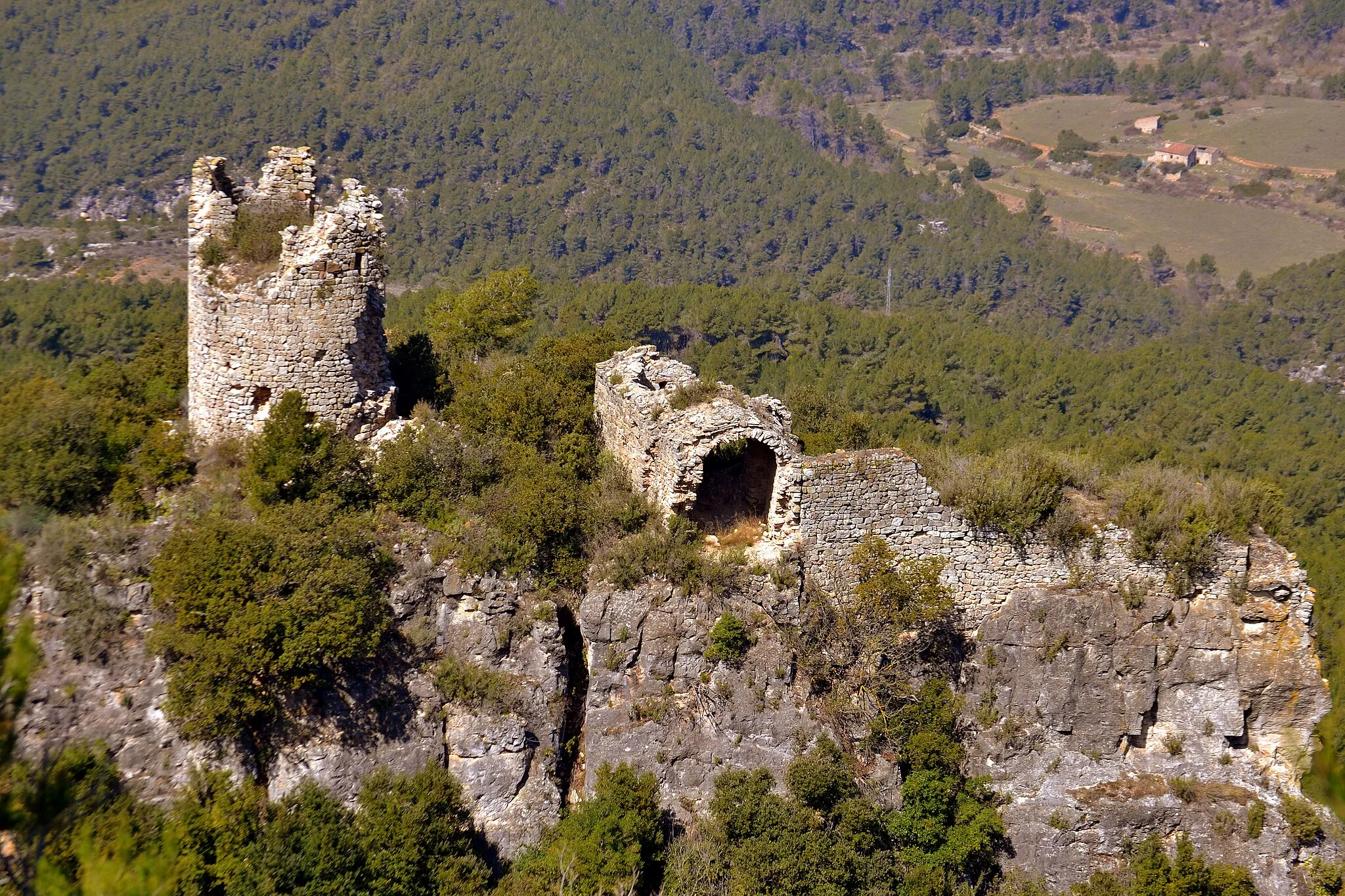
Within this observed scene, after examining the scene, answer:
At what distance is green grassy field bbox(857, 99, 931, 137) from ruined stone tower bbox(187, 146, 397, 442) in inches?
4268

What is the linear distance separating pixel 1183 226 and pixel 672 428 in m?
92.1

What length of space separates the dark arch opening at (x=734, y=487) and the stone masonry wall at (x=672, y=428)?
0.52 m

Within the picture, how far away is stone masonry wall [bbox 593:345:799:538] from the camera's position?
14375 mm

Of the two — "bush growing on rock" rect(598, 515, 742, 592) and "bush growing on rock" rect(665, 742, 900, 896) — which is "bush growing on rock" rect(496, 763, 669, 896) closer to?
"bush growing on rock" rect(665, 742, 900, 896)

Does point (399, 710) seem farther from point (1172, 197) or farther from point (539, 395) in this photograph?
point (1172, 197)

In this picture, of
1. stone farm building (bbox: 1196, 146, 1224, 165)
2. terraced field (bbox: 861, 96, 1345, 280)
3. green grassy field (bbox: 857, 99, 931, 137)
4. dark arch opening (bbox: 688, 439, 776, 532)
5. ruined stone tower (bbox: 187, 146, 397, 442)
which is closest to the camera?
ruined stone tower (bbox: 187, 146, 397, 442)

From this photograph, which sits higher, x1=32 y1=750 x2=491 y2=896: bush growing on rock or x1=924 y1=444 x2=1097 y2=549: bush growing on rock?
x1=924 y1=444 x2=1097 y2=549: bush growing on rock

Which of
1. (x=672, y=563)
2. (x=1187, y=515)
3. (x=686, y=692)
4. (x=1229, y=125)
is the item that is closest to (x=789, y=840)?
(x=686, y=692)

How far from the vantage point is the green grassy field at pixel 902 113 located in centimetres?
11912

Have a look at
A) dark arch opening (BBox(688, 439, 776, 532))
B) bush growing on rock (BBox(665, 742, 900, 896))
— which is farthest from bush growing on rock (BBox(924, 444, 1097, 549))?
bush growing on rock (BBox(665, 742, 900, 896))

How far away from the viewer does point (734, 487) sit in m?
16.4

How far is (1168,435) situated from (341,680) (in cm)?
3216

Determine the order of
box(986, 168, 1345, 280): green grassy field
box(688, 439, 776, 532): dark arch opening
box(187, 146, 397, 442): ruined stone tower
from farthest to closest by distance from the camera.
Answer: box(986, 168, 1345, 280): green grassy field, box(688, 439, 776, 532): dark arch opening, box(187, 146, 397, 442): ruined stone tower

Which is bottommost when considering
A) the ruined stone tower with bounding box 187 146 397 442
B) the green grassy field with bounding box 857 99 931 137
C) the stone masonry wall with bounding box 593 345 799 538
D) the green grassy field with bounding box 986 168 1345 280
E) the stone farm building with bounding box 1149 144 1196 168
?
the green grassy field with bounding box 857 99 931 137
